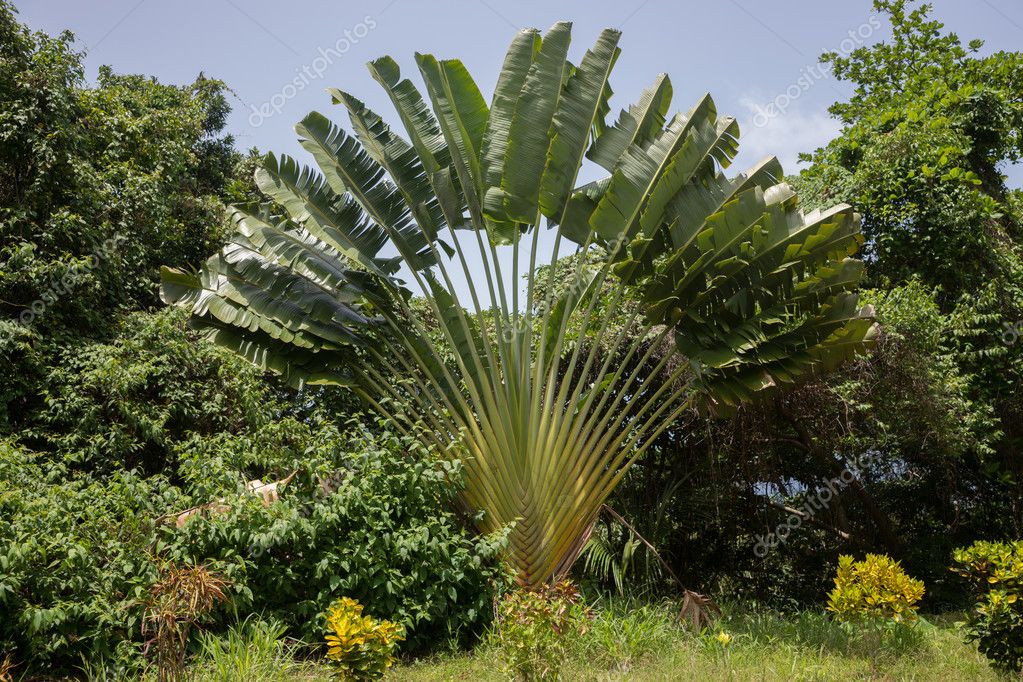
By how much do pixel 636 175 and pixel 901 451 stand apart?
18.1ft

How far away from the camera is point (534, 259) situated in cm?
761

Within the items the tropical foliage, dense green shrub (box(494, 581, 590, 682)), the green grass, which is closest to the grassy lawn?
the green grass

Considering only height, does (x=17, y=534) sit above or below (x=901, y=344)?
below

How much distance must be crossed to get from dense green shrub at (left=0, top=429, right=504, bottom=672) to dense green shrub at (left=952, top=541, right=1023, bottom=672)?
3.52 meters

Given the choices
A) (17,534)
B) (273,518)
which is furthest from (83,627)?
(273,518)

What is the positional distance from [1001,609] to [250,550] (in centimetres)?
524

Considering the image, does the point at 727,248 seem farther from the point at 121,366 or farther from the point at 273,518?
the point at 121,366

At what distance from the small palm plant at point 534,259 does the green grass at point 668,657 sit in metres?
1.23

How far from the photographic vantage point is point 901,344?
9.32 meters

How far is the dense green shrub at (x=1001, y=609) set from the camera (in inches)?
201

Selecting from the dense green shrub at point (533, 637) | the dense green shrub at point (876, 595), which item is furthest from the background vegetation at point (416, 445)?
the dense green shrub at point (533, 637)

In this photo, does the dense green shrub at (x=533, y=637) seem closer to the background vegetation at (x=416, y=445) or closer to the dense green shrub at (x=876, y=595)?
the background vegetation at (x=416, y=445)
